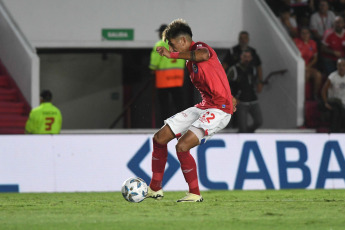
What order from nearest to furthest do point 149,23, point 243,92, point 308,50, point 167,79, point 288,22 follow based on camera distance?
1. point 243,92
2. point 167,79
3. point 308,50
4. point 288,22
5. point 149,23

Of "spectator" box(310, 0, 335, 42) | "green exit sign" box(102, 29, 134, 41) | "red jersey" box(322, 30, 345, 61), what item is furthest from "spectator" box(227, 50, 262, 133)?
"green exit sign" box(102, 29, 134, 41)

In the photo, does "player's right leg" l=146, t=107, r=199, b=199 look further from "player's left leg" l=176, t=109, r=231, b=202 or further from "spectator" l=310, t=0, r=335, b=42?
"spectator" l=310, t=0, r=335, b=42

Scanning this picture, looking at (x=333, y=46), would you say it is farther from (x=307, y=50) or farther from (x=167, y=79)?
(x=167, y=79)

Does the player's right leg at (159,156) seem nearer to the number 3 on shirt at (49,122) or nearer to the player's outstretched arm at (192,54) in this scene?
the player's outstretched arm at (192,54)

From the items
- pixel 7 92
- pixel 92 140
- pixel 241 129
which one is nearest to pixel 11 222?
pixel 92 140

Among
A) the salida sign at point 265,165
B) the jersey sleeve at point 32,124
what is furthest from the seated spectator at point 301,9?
the jersey sleeve at point 32,124

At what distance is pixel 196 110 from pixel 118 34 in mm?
8091

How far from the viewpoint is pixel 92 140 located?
11.7 metres

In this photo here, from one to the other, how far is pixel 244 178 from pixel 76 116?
298 inches

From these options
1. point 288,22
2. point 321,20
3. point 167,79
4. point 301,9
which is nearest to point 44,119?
point 167,79

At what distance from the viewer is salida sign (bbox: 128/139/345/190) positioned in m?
11.7

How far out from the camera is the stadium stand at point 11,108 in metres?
15.0

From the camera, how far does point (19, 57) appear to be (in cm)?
1520

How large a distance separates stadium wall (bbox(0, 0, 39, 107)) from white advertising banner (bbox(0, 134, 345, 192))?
349cm
